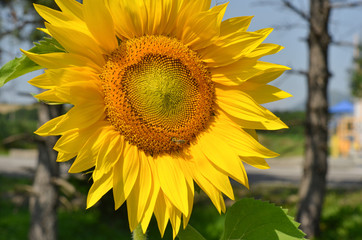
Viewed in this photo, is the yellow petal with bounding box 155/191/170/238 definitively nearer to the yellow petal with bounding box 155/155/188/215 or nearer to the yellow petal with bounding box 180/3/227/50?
the yellow petal with bounding box 155/155/188/215

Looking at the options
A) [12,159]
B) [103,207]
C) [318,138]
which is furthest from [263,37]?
[12,159]

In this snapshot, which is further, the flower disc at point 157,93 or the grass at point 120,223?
the grass at point 120,223

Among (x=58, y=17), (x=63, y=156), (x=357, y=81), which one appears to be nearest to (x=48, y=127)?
(x=63, y=156)

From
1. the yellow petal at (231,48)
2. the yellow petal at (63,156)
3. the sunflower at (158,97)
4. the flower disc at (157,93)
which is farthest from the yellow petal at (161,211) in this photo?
the yellow petal at (231,48)

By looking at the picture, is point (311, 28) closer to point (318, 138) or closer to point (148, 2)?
point (318, 138)

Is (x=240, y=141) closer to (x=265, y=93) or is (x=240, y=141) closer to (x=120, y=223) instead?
(x=265, y=93)

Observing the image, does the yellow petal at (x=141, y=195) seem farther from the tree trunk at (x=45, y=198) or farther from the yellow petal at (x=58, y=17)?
the tree trunk at (x=45, y=198)
